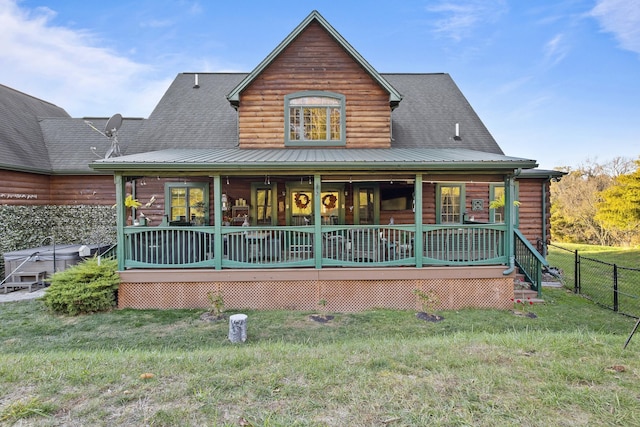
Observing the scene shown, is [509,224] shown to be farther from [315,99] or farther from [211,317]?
[211,317]

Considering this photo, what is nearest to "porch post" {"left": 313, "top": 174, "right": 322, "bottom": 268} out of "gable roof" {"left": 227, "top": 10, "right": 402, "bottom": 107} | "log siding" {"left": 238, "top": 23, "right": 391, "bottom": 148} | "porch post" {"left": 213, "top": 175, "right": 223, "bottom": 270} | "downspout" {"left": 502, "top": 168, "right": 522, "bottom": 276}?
"porch post" {"left": 213, "top": 175, "right": 223, "bottom": 270}

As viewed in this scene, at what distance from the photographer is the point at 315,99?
34.1 feet

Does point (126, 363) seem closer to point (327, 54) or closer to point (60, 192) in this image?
point (327, 54)

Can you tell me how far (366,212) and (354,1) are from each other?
16.2 m

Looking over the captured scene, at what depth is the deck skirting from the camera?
7.43 metres

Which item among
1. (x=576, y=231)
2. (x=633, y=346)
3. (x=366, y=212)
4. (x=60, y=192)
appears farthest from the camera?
(x=576, y=231)

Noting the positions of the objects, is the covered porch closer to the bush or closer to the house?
the house

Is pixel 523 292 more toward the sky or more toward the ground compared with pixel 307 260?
more toward the ground

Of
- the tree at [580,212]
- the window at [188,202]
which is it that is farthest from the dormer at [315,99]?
the tree at [580,212]

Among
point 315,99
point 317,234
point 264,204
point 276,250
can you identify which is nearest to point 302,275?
point 276,250

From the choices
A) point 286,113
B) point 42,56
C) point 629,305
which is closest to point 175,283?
point 286,113

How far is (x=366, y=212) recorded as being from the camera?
1145cm

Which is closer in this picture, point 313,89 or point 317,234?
point 317,234

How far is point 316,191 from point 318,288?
2.28 metres
